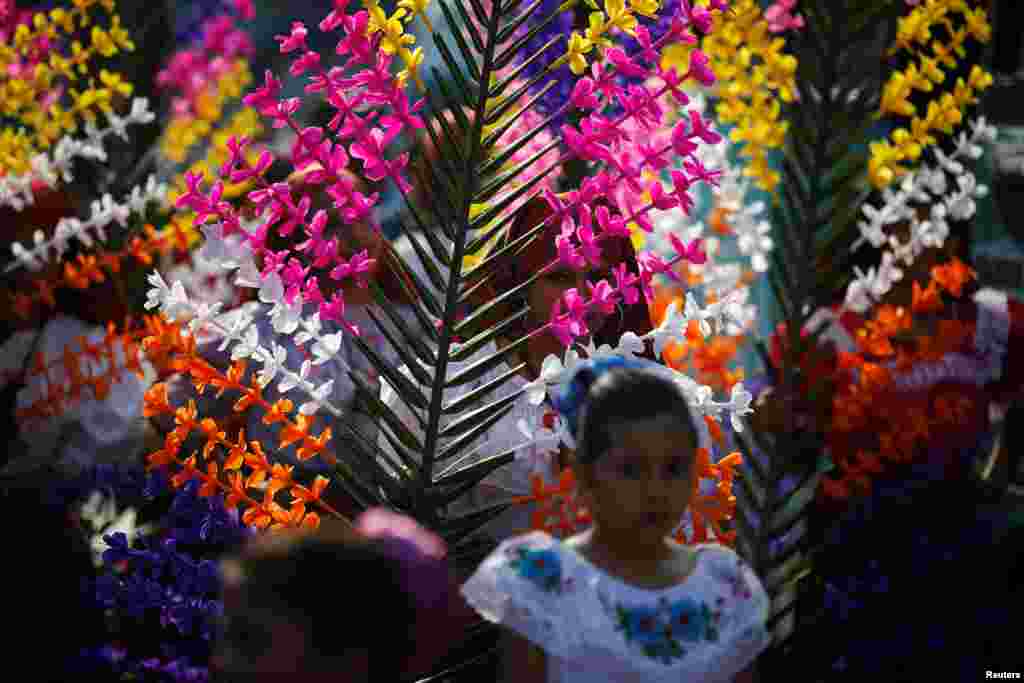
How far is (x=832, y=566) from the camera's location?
292cm

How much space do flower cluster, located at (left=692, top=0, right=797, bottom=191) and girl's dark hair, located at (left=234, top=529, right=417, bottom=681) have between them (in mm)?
1435

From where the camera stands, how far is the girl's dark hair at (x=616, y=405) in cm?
176

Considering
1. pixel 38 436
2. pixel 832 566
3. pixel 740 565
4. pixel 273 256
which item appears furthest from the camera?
pixel 38 436

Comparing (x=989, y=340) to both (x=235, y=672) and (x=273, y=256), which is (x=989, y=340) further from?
(x=235, y=672)

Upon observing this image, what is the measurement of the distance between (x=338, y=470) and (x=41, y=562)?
1.74 ft

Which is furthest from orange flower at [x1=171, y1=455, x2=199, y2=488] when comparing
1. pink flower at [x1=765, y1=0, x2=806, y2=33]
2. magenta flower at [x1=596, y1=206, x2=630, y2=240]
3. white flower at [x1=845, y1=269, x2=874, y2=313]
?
pink flower at [x1=765, y1=0, x2=806, y2=33]

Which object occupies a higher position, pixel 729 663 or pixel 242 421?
pixel 242 421

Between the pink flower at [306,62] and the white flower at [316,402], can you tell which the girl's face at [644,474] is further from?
the pink flower at [306,62]

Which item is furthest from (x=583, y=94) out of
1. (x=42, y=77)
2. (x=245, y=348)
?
(x=42, y=77)

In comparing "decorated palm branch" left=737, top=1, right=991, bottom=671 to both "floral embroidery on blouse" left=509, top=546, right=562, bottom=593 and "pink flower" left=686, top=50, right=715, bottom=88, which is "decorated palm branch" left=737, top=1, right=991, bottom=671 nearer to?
"pink flower" left=686, top=50, right=715, bottom=88

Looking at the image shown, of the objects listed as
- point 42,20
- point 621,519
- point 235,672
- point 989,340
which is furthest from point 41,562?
point 989,340

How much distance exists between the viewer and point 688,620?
1.81 metres

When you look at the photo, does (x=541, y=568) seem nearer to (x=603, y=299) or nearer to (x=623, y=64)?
(x=603, y=299)

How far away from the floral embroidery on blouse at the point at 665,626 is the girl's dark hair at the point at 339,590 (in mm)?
299
